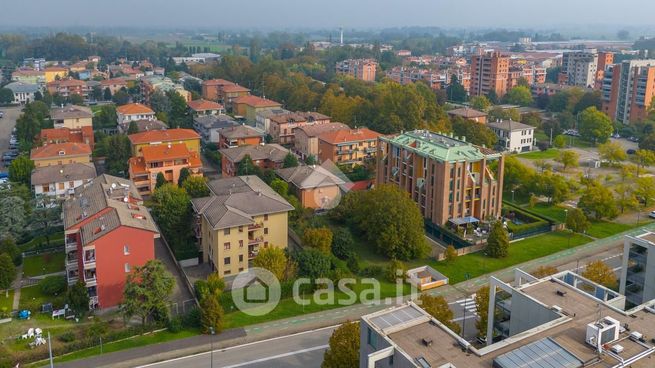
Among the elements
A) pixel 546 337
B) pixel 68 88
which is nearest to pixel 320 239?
pixel 546 337

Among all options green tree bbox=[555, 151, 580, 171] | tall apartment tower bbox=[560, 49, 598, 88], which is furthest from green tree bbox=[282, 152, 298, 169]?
tall apartment tower bbox=[560, 49, 598, 88]

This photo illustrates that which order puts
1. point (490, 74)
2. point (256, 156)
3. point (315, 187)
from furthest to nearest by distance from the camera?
point (490, 74)
point (256, 156)
point (315, 187)

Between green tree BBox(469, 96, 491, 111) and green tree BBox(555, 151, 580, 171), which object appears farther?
green tree BBox(469, 96, 491, 111)

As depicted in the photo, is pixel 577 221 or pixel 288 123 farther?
pixel 288 123

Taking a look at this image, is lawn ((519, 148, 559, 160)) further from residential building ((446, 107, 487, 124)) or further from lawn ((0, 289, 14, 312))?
lawn ((0, 289, 14, 312))

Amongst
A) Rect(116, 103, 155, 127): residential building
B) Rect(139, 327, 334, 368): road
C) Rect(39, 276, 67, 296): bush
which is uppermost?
Rect(116, 103, 155, 127): residential building

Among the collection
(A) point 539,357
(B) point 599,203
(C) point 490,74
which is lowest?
(B) point 599,203

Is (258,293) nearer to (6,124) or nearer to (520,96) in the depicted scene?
(6,124)
